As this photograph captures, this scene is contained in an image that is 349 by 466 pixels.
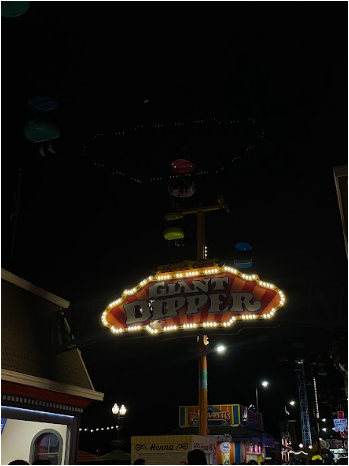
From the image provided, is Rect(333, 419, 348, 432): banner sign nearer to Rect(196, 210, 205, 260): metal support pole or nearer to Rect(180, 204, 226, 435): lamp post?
Rect(180, 204, 226, 435): lamp post

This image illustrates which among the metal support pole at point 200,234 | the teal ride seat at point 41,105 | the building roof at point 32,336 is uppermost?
the metal support pole at point 200,234

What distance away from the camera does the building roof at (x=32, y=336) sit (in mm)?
10516

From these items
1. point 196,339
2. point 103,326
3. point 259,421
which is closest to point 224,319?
point 103,326

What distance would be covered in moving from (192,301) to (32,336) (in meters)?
3.89

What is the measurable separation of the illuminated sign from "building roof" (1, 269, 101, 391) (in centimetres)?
161

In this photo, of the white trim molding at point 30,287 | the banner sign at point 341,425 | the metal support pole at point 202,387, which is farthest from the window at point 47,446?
the banner sign at point 341,425

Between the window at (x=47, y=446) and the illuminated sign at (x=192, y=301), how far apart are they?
9.69ft

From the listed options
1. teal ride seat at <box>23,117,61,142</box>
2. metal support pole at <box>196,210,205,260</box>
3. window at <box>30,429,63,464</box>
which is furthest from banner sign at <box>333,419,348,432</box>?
teal ride seat at <box>23,117,61,142</box>

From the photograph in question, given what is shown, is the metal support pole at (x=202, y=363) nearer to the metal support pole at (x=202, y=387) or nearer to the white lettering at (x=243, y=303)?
the metal support pole at (x=202, y=387)

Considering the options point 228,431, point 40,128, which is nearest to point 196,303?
point 40,128

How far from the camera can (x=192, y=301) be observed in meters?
11.0

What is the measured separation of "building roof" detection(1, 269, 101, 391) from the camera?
10.5 metres

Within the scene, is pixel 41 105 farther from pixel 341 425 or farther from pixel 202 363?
pixel 341 425

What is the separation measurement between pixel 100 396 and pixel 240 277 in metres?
4.98
